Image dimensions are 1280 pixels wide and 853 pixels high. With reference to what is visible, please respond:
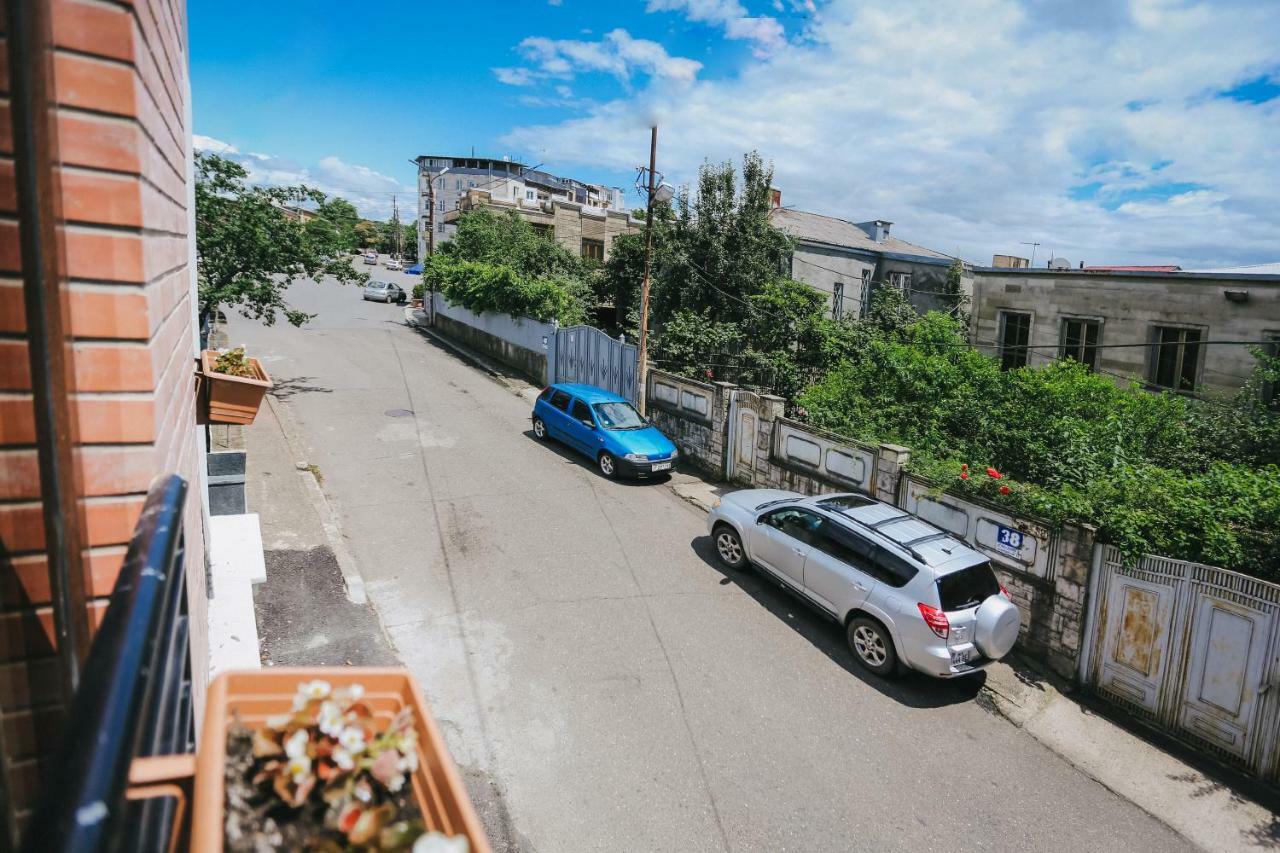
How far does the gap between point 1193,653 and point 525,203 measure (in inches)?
2215

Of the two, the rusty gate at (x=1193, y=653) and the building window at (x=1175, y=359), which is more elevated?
the building window at (x=1175, y=359)

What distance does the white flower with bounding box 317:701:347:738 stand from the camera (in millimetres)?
1871

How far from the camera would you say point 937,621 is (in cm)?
854

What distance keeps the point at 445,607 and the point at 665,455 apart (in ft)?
22.5

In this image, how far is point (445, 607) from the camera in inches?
393

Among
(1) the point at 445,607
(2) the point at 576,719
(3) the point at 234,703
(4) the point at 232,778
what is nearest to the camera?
(4) the point at 232,778

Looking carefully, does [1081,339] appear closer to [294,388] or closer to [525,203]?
[294,388]

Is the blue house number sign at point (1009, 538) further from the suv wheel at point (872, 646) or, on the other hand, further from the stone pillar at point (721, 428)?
the stone pillar at point (721, 428)

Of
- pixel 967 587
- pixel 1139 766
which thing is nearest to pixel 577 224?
pixel 967 587

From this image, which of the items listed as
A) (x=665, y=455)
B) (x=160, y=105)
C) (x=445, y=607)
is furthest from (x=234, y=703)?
(x=665, y=455)

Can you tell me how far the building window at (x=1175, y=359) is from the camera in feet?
62.6

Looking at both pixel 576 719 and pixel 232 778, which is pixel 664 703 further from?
pixel 232 778

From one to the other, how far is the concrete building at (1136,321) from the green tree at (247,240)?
19.1 metres

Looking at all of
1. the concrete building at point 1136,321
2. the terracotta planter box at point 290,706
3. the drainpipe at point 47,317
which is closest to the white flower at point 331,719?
the terracotta planter box at point 290,706
